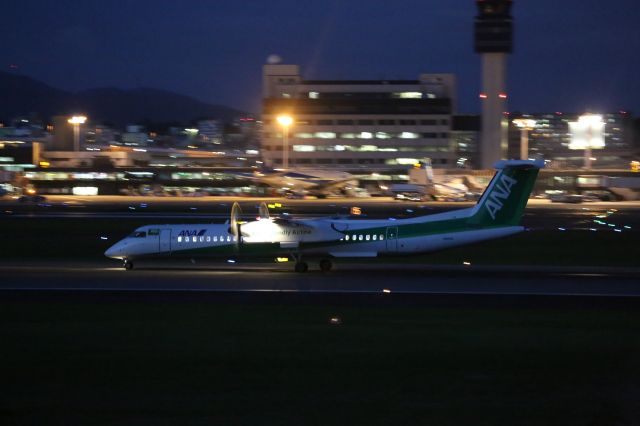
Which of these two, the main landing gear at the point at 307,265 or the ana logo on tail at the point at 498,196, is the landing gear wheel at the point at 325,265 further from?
the ana logo on tail at the point at 498,196

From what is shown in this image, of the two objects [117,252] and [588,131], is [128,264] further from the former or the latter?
[588,131]

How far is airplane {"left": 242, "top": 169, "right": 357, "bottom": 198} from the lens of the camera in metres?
86.8

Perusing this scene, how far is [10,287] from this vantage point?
920 inches

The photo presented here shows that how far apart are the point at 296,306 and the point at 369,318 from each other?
101 inches

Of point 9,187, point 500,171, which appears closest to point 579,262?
point 500,171

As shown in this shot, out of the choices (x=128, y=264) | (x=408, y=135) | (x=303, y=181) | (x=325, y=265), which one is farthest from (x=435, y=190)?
(x=128, y=264)

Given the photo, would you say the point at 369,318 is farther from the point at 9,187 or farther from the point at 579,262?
the point at 9,187

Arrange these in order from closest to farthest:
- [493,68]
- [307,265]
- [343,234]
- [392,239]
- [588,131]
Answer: [392,239], [343,234], [307,265], [588,131], [493,68]

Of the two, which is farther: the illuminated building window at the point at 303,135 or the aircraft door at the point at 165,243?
the illuminated building window at the point at 303,135

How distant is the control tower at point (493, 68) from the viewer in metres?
123

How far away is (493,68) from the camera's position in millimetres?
124375

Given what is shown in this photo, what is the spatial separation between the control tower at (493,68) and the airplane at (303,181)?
39029 mm

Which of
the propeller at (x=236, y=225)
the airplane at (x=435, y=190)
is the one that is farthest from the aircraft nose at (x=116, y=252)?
the airplane at (x=435, y=190)

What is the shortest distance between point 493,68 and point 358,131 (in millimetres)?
23678
